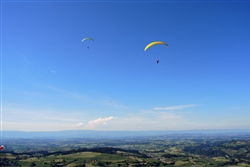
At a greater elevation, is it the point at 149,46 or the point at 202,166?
the point at 149,46

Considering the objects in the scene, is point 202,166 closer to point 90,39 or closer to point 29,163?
point 29,163

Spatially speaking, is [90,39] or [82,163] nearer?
[90,39]

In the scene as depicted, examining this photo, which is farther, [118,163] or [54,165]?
[118,163]

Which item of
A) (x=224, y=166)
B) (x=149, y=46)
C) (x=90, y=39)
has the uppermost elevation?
(x=90, y=39)

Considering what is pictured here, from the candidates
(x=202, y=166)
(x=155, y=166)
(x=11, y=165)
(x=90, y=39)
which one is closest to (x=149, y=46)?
(x=90, y=39)

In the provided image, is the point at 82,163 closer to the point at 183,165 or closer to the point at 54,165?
the point at 54,165

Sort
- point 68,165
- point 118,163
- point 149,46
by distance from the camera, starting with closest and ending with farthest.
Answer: point 149,46, point 68,165, point 118,163

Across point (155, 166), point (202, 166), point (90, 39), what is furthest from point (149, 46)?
point (202, 166)

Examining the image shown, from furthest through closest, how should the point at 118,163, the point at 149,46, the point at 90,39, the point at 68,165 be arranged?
the point at 118,163 < the point at 68,165 < the point at 90,39 < the point at 149,46

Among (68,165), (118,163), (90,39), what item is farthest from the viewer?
(118,163)
